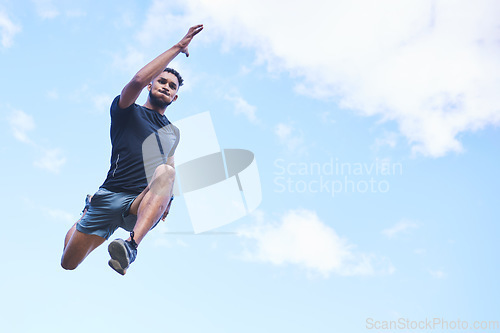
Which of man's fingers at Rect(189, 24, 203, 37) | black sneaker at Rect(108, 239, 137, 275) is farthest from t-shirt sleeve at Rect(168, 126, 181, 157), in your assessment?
black sneaker at Rect(108, 239, 137, 275)

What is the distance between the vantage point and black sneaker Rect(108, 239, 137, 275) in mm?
3881

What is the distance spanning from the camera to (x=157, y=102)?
17.1 feet

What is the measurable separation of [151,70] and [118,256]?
5.76ft

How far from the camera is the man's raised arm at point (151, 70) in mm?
4234

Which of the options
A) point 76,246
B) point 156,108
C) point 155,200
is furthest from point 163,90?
point 76,246

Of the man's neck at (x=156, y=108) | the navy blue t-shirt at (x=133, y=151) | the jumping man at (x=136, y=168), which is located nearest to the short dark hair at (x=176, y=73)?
the jumping man at (x=136, y=168)

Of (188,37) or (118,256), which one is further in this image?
(188,37)

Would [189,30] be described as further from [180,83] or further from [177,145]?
[177,145]

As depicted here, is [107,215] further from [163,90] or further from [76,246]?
[163,90]

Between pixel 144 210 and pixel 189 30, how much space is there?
1.90 m

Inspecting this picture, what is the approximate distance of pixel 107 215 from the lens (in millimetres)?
4840

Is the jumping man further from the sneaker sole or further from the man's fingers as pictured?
the sneaker sole

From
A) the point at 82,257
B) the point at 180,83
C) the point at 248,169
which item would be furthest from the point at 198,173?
the point at 82,257

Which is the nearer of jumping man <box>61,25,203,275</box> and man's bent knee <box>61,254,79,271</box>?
jumping man <box>61,25,203,275</box>
